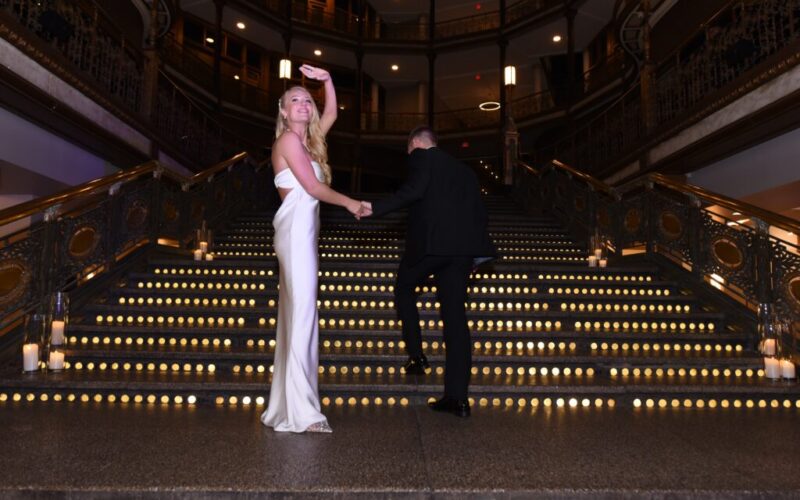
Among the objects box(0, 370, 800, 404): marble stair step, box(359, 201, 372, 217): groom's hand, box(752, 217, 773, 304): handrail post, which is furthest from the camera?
box(752, 217, 773, 304): handrail post

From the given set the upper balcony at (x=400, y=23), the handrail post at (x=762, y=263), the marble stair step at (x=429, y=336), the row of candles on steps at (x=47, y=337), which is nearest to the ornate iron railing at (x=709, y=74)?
the handrail post at (x=762, y=263)

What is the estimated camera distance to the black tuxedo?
316 centimetres

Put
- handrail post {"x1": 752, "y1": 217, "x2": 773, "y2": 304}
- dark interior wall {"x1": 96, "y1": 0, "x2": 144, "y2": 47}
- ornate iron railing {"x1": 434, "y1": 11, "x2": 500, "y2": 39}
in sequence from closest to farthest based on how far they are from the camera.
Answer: handrail post {"x1": 752, "y1": 217, "x2": 773, "y2": 304}
dark interior wall {"x1": 96, "y1": 0, "x2": 144, "y2": 47}
ornate iron railing {"x1": 434, "y1": 11, "x2": 500, "y2": 39}

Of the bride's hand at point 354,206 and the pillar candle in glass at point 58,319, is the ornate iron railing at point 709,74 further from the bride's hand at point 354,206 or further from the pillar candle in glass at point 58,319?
the pillar candle in glass at point 58,319

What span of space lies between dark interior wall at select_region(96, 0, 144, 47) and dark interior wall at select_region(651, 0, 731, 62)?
1172 centimetres

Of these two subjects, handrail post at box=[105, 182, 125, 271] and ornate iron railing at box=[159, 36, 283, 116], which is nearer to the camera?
handrail post at box=[105, 182, 125, 271]

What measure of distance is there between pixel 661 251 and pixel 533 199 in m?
4.67

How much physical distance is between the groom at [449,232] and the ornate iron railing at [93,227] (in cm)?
291

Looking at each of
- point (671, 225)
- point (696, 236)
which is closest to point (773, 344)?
point (696, 236)

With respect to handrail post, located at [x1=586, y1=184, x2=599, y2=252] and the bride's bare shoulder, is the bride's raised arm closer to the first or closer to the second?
the bride's bare shoulder

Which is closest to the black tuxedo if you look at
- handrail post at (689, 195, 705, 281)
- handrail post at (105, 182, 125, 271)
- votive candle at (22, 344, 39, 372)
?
votive candle at (22, 344, 39, 372)

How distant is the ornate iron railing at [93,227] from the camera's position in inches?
167

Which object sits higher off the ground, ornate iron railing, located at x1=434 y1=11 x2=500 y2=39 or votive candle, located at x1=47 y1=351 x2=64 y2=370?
ornate iron railing, located at x1=434 y1=11 x2=500 y2=39

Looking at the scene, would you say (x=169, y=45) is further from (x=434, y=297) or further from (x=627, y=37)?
(x=434, y=297)
